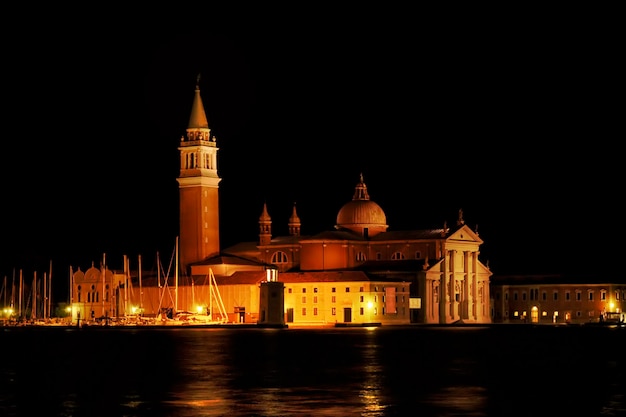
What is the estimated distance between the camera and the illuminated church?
11506 centimetres

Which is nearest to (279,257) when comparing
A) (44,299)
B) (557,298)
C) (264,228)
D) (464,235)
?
(264,228)

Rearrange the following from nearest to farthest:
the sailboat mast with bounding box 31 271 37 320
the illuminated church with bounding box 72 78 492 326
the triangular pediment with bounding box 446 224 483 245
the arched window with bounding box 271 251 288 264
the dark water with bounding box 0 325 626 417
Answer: the dark water with bounding box 0 325 626 417 → the illuminated church with bounding box 72 78 492 326 → the triangular pediment with bounding box 446 224 483 245 → the sailboat mast with bounding box 31 271 37 320 → the arched window with bounding box 271 251 288 264

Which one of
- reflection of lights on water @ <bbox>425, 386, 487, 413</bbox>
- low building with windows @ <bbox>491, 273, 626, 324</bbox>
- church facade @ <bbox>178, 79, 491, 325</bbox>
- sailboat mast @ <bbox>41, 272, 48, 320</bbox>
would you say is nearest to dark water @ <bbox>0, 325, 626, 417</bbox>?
reflection of lights on water @ <bbox>425, 386, 487, 413</bbox>

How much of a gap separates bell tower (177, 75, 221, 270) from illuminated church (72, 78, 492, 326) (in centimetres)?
8

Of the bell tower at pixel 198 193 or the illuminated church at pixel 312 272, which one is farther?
the bell tower at pixel 198 193

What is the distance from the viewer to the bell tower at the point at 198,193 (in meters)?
122

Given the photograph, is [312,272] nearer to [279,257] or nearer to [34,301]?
[279,257]

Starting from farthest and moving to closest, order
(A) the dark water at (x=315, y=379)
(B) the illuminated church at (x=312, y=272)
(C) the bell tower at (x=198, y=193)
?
(C) the bell tower at (x=198, y=193), (B) the illuminated church at (x=312, y=272), (A) the dark water at (x=315, y=379)

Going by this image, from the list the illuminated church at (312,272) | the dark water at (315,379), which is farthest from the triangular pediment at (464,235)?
the dark water at (315,379)

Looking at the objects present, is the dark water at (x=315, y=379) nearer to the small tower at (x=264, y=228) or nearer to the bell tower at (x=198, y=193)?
the bell tower at (x=198, y=193)

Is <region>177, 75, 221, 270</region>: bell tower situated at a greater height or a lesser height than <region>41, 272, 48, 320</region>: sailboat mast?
greater

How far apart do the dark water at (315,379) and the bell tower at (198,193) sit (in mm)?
47576

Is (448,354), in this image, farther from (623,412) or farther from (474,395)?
(623,412)

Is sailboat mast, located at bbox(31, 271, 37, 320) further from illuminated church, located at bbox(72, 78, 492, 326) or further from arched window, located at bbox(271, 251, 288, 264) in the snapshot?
arched window, located at bbox(271, 251, 288, 264)
